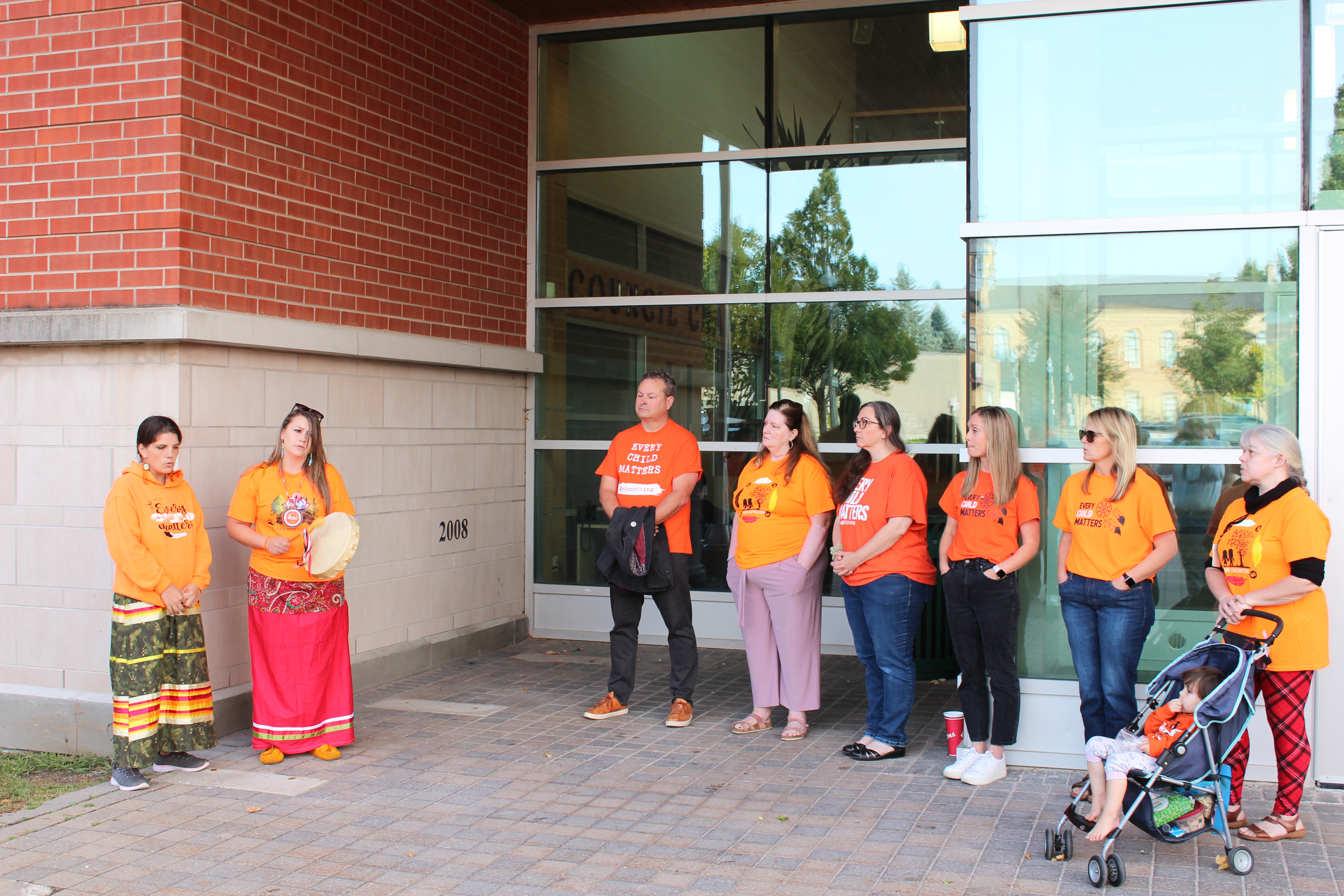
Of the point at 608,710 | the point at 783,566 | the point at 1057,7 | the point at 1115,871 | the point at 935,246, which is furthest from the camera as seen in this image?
the point at 935,246

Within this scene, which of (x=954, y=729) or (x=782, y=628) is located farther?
(x=782, y=628)

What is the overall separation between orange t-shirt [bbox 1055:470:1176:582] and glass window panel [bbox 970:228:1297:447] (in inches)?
24.2

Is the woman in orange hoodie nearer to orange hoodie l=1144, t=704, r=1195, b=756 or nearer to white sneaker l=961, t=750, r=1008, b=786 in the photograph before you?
white sneaker l=961, t=750, r=1008, b=786

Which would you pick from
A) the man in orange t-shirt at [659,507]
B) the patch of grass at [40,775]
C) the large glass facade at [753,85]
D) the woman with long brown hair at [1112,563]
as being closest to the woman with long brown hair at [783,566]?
the man in orange t-shirt at [659,507]

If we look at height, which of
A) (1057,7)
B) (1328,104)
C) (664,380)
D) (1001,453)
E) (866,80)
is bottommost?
(1001,453)

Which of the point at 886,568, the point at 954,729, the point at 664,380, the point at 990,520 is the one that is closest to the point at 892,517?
the point at 886,568

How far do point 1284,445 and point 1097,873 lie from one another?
1.86 metres

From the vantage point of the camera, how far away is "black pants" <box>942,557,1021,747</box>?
5391 mm

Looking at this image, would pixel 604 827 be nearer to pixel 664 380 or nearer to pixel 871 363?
pixel 664 380

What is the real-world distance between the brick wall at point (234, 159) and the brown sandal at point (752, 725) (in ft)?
11.4

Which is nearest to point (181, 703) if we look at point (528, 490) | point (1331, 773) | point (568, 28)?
point (528, 490)

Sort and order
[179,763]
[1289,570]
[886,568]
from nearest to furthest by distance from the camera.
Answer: [1289,570] → [179,763] → [886,568]

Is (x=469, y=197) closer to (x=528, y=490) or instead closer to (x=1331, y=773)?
(x=528, y=490)

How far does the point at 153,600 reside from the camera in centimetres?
532
